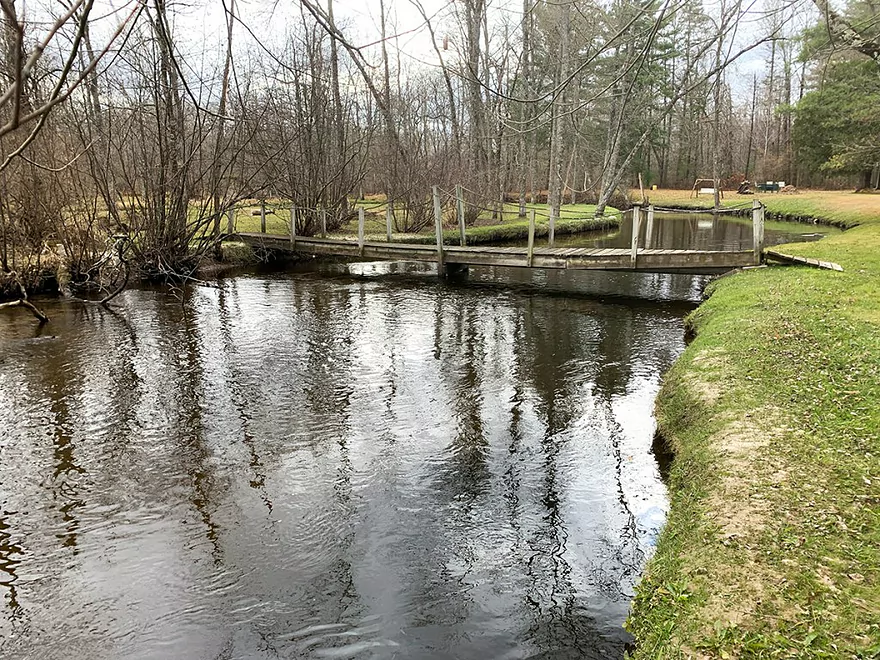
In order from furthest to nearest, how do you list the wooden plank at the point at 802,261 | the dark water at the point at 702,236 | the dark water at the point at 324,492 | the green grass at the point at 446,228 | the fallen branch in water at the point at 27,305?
1. the dark water at the point at 702,236
2. the green grass at the point at 446,228
3. the wooden plank at the point at 802,261
4. the fallen branch in water at the point at 27,305
5. the dark water at the point at 324,492

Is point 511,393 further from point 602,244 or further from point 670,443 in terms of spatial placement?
point 602,244

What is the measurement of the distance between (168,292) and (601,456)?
10.0 m

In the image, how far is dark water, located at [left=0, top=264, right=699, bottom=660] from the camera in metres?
3.27

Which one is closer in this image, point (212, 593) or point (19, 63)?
point (19, 63)

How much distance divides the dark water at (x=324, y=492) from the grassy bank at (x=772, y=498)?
42cm

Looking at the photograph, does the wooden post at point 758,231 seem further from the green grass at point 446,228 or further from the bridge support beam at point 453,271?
the bridge support beam at point 453,271

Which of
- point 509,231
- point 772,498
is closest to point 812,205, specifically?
point 509,231

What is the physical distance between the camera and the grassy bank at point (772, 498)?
2.56m

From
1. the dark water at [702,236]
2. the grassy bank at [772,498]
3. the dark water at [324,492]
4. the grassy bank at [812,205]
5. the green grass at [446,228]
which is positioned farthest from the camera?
the grassy bank at [812,205]

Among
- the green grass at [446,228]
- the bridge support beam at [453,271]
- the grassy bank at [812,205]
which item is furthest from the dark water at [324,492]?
the grassy bank at [812,205]

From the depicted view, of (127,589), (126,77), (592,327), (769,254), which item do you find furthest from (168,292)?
(769,254)

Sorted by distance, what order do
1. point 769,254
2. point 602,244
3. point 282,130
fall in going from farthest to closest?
point 602,244 → point 282,130 → point 769,254

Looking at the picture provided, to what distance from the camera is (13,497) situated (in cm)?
455


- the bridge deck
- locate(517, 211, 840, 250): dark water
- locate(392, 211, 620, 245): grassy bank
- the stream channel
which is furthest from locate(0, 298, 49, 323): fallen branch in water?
locate(517, 211, 840, 250): dark water
